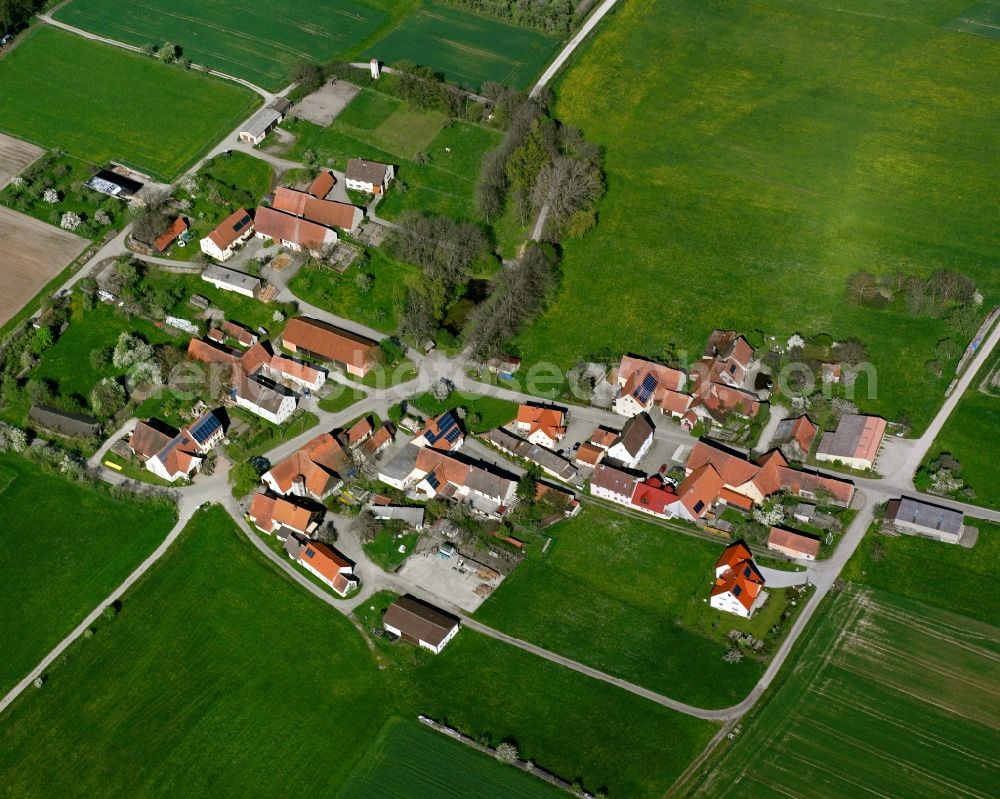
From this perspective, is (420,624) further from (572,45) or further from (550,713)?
(572,45)

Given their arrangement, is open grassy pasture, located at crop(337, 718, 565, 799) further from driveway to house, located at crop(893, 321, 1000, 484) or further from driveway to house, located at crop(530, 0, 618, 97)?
driveway to house, located at crop(530, 0, 618, 97)

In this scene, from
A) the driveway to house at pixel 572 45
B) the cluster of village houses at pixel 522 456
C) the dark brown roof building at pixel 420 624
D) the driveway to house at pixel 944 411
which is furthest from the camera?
the driveway to house at pixel 572 45

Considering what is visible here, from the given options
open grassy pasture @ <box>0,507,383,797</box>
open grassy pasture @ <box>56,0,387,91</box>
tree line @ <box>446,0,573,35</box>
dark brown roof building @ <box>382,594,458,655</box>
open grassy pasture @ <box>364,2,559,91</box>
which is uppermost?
tree line @ <box>446,0,573,35</box>

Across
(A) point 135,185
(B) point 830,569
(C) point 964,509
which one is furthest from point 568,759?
(A) point 135,185

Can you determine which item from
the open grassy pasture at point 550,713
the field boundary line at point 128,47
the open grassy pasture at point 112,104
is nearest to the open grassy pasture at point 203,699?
the open grassy pasture at point 550,713

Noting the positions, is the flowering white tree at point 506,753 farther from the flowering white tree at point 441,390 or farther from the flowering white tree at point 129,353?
the flowering white tree at point 129,353

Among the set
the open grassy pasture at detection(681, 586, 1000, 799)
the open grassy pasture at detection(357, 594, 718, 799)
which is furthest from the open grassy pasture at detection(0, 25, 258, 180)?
the open grassy pasture at detection(681, 586, 1000, 799)

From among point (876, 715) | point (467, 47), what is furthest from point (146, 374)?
point (876, 715)
